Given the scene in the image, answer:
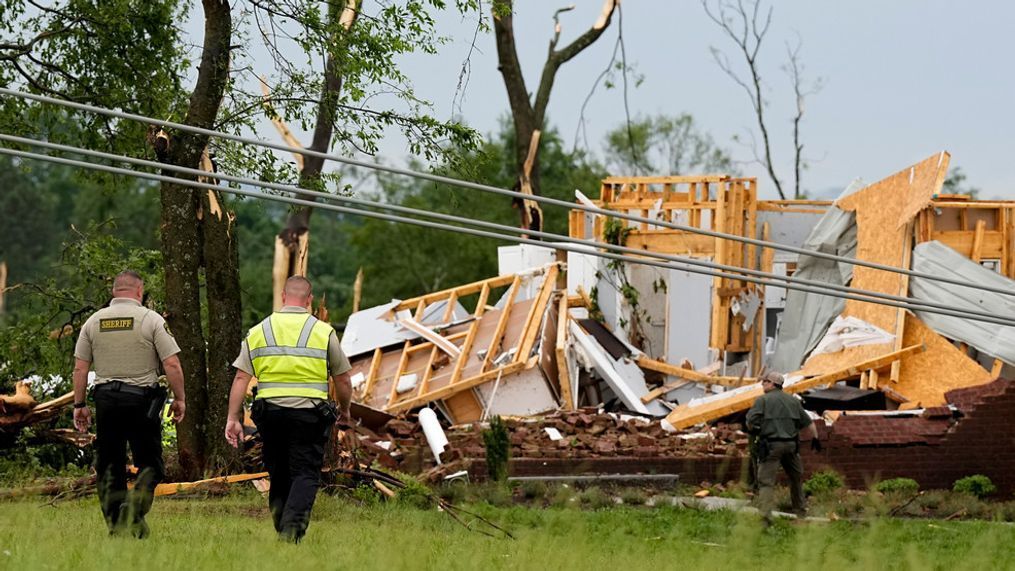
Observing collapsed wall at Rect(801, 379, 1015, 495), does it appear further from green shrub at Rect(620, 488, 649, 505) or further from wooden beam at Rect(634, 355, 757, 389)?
wooden beam at Rect(634, 355, 757, 389)

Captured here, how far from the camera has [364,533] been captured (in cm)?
931

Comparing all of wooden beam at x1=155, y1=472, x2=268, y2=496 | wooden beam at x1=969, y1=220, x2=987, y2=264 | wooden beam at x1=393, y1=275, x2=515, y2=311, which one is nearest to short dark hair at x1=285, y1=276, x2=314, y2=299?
wooden beam at x1=155, y1=472, x2=268, y2=496

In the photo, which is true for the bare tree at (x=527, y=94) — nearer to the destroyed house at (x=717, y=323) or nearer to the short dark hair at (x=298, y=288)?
the destroyed house at (x=717, y=323)

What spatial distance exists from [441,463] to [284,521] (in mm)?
9223

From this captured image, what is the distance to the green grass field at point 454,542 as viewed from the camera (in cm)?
660

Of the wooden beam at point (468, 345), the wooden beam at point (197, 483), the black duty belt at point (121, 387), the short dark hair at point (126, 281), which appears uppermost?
the short dark hair at point (126, 281)

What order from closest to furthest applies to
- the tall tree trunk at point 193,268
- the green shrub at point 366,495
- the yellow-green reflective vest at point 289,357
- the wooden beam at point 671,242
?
the yellow-green reflective vest at point 289,357, the green shrub at point 366,495, the tall tree trunk at point 193,268, the wooden beam at point 671,242

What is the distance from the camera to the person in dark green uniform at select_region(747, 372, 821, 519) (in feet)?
48.4

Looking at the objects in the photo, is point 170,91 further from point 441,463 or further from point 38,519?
point 38,519

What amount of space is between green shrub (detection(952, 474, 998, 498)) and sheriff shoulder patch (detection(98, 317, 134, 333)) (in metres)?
11.7

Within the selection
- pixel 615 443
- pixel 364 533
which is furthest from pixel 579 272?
pixel 364 533

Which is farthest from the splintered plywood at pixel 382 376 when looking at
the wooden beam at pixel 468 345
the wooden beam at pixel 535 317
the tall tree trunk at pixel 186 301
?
the tall tree trunk at pixel 186 301

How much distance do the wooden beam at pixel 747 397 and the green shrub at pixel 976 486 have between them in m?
2.97

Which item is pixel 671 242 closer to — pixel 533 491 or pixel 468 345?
pixel 468 345
